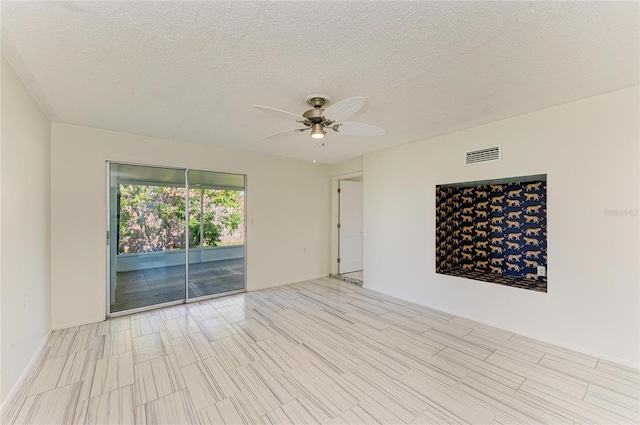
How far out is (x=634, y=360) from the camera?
2297 mm

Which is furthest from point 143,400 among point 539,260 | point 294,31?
point 539,260

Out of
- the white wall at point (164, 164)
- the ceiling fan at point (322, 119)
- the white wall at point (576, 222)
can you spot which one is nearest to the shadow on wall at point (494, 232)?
the white wall at point (576, 222)

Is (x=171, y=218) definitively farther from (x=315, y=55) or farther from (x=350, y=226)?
(x=350, y=226)

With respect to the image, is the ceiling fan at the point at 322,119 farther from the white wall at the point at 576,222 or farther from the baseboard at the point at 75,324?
the baseboard at the point at 75,324

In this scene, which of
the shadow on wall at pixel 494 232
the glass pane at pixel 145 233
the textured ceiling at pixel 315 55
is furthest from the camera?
the glass pane at pixel 145 233

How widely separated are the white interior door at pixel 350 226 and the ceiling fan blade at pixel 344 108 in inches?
144

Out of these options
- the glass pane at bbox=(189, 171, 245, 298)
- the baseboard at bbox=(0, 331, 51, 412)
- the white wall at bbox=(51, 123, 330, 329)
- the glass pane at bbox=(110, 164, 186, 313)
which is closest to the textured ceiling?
the white wall at bbox=(51, 123, 330, 329)

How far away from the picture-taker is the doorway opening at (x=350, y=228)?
580cm

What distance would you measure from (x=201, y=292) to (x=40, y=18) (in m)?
3.83

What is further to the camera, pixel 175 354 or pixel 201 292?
pixel 201 292

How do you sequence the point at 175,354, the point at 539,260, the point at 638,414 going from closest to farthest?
the point at 638,414 → the point at 175,354 → the point at 539,260

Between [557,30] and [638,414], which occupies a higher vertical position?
[557,30]

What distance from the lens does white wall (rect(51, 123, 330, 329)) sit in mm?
3191

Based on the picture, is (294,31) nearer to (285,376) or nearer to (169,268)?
(285,376)
